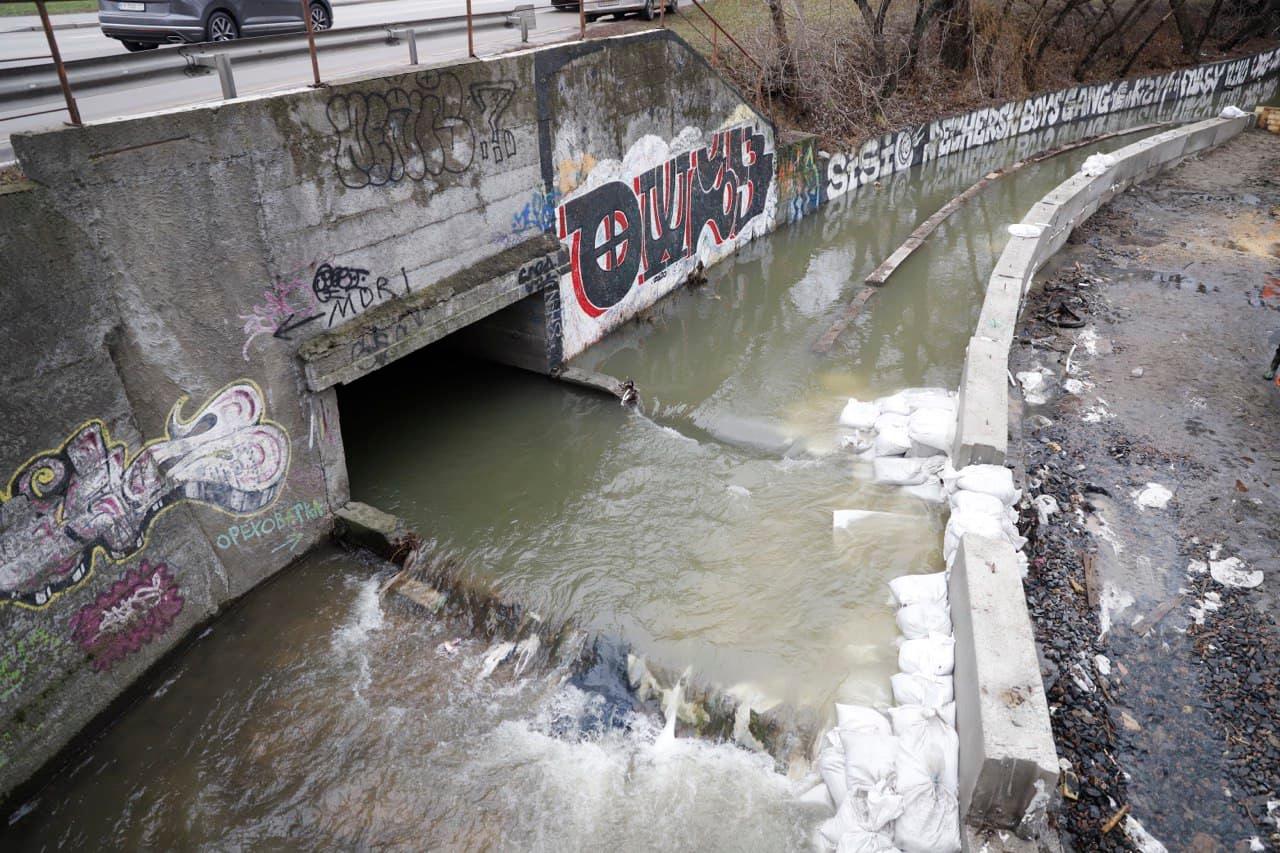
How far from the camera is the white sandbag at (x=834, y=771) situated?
5422 millimetres

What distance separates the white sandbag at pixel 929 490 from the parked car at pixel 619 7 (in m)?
14.4

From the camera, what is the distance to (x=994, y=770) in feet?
15.3

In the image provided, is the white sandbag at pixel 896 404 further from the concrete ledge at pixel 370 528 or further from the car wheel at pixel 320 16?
the car wheel at pixel 320 16

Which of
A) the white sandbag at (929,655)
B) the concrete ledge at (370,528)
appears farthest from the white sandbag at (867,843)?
the concrete ledge at (370,528)

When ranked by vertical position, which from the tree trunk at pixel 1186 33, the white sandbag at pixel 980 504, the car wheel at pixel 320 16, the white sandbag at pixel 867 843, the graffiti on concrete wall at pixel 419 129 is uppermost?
the car wheel at pixel 320 16

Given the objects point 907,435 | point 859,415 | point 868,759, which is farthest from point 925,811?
point 859,415

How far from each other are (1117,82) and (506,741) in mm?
30723

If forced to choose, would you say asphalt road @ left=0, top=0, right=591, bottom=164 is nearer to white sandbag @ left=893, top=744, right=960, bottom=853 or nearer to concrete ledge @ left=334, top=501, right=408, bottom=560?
concrete ledge @ left=334, top=501, right=408, bottom=560

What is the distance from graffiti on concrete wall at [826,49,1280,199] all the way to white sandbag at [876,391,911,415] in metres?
9.49

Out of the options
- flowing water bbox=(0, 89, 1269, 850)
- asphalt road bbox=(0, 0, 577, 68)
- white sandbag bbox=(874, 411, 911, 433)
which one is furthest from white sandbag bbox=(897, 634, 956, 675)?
asphalt road bbox=(0, 0, 577, 68)

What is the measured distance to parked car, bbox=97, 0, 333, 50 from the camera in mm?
10781

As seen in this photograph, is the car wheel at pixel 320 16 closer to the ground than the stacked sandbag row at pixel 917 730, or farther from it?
farther from it

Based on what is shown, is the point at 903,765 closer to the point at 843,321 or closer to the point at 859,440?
the point at 859,440

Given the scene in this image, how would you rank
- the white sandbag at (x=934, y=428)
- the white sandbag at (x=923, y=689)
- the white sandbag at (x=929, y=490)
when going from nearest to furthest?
the white sandbag at (x=923, y=689) < the white sandbag at (x=929, y=490) < the white sandbag at (x=934, y=428)
